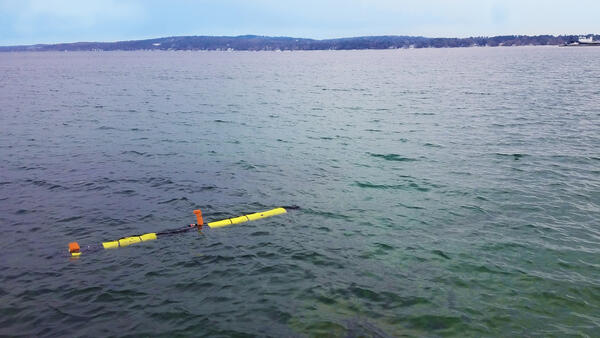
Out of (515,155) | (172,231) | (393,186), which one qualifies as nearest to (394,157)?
(393,186)

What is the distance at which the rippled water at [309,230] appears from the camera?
1234cm

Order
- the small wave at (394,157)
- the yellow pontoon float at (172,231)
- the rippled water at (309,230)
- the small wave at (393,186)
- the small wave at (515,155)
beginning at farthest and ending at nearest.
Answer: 1. the small wave at (394,157)
2. the small wave at (515,155)
3. the small wave at (393,186)
4. the yellow pontoon float at (172,231)
5. the rippled water at (309,230)

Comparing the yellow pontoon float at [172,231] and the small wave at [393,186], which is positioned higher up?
the small wave at [393,186]

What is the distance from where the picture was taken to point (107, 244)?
16.6m

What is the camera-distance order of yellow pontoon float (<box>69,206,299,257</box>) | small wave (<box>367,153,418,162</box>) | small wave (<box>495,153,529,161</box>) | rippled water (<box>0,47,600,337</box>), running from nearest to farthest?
rippled water (<box>0,47,600,337</box>) < yellow pontoon float (<box>69,206,299,257</box>) < small wave (<box>495,153,529,161</box>) < small wave (<box>367,153,418,162</box>)

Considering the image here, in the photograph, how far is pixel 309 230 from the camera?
1817 centimetres

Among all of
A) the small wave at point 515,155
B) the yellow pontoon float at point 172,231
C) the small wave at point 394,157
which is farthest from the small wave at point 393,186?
the small wave at point 515,155

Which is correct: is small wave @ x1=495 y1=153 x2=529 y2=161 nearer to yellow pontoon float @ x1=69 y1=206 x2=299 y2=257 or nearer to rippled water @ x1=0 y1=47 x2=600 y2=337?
rippled water @ x1=0 y1=47 x2=600 y2=337

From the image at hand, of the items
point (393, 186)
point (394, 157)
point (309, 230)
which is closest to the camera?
point (309, 230)

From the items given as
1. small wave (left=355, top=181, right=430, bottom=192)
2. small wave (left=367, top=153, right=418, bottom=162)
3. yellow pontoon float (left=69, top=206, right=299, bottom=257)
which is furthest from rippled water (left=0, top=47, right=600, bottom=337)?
yellow pontoon float (left=69, top=206, right=299, bottom=257)

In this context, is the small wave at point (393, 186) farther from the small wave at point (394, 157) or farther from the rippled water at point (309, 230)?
the small wave at point (394, 157)

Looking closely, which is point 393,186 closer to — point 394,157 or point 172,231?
point 394,157

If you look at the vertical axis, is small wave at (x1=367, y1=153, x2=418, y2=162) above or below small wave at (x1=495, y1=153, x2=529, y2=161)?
below

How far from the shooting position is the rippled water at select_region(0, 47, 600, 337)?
1234 cm
